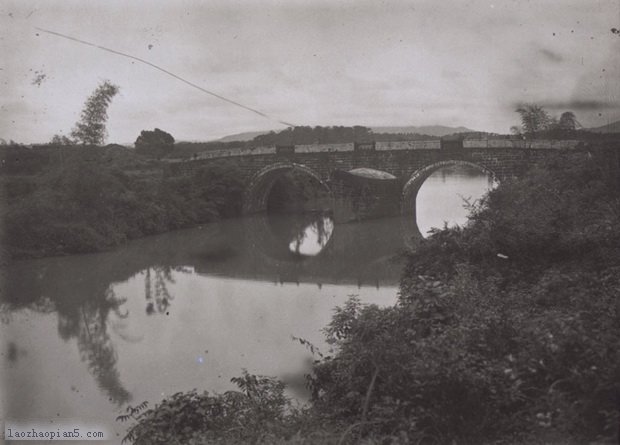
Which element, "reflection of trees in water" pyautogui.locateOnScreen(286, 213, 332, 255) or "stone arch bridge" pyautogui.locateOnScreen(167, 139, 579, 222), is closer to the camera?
"reflection of trees in water" pyautogui.locateOnScreen(286, 213, 332, 255)

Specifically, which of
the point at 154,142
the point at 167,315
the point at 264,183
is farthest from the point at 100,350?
the point at 154,142

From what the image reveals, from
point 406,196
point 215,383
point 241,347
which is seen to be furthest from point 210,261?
point 406,196

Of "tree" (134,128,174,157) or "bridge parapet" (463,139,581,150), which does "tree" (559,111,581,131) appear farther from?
"tree" (134,128,174,157)

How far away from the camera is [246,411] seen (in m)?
6.05

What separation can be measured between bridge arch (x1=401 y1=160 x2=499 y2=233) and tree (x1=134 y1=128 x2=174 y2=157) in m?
22.3

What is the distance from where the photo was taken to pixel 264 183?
30453mm

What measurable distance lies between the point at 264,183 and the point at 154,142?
660 inches

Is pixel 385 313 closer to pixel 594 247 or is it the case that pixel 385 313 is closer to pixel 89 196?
pixel 594 247

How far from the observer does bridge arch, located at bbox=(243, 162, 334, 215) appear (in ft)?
90.4

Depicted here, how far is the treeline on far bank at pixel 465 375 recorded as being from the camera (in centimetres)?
446

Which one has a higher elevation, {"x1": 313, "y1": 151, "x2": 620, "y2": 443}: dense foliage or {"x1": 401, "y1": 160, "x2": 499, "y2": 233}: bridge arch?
{"x1": 401, "y1": 160, "x2": 499, "y2": 233}: bridge arch

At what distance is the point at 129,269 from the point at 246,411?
39.1 ft

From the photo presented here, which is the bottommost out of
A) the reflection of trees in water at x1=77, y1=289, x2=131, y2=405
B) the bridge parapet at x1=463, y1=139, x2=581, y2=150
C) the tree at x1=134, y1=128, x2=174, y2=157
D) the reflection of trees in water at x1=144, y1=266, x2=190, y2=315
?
the reflection of trees in water at x1=77, y1=289, x2=131, y2=405

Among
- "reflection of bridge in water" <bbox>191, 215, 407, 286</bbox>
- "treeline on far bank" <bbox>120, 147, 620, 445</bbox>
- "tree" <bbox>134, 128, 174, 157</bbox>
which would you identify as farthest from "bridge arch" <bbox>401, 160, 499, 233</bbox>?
"tree" <bbox>134, 128, 174, 157</bbox>
